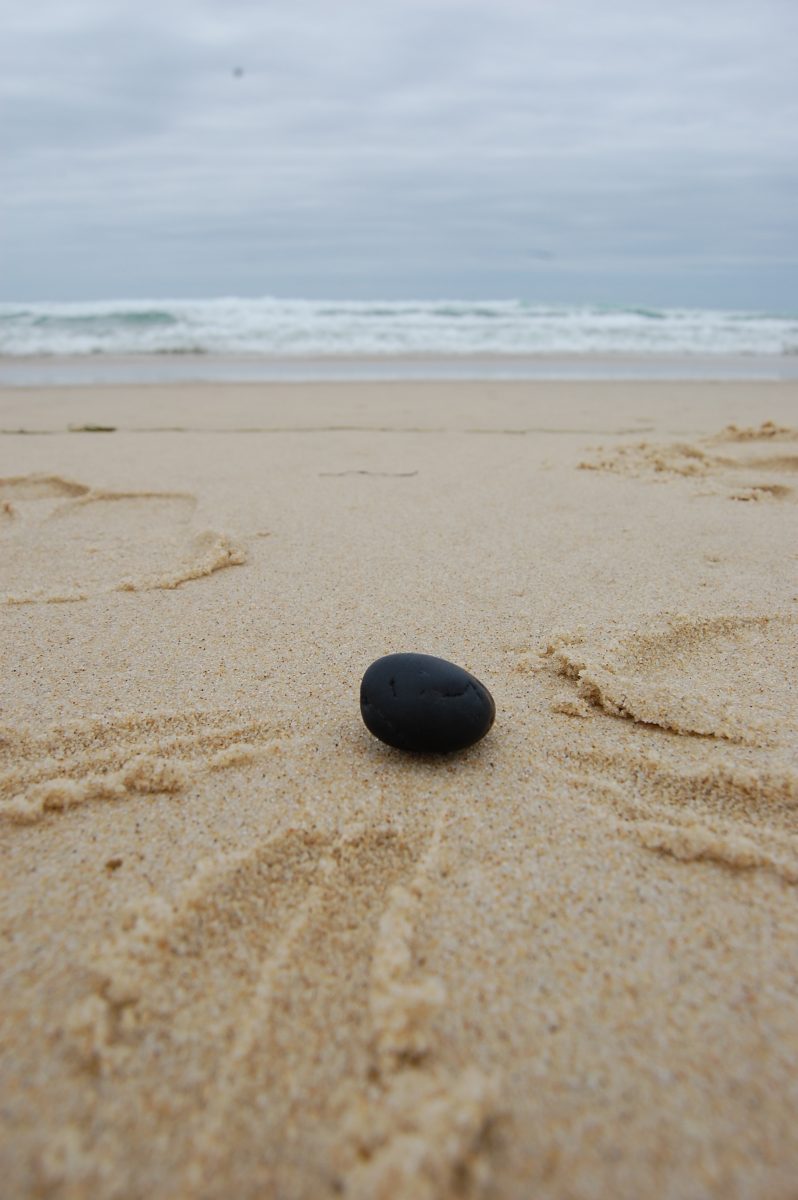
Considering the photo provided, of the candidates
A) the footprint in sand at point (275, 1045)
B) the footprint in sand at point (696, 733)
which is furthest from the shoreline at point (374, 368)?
the footprint in sand at point (275, 1045)

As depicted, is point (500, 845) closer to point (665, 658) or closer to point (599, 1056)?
point (599, 1056)

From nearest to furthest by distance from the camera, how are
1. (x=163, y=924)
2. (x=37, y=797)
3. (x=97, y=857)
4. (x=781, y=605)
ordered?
(x=163, y=924) < (x=97, y=857) < (x=37, y=797) < (x=781, y=605)

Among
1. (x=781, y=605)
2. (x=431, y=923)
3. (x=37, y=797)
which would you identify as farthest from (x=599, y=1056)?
(x=781, y=605)

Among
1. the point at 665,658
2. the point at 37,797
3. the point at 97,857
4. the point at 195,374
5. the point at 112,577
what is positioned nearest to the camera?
the point at 97,857

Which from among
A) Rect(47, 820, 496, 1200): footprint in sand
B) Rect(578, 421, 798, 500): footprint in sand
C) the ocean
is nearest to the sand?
Rect(47, 820, 496, 1200): footprint in sand

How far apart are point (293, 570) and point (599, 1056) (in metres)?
1.58

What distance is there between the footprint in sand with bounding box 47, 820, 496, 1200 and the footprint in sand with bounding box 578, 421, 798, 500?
99.1 inches

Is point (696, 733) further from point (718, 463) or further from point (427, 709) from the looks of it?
point (718, 463)

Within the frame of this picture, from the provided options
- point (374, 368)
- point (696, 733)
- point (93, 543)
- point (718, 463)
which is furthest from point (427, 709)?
point (374, 368)

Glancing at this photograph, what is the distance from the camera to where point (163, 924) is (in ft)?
3.12

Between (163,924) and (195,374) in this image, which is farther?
(195,374)

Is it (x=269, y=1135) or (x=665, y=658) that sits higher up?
(x=665, y=658)

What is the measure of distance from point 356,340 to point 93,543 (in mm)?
13320

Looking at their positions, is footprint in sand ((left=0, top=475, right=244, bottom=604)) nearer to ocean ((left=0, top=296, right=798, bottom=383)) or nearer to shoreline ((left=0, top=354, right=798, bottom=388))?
shoreline ((left=0, top=354, right=798, bottom=388))
